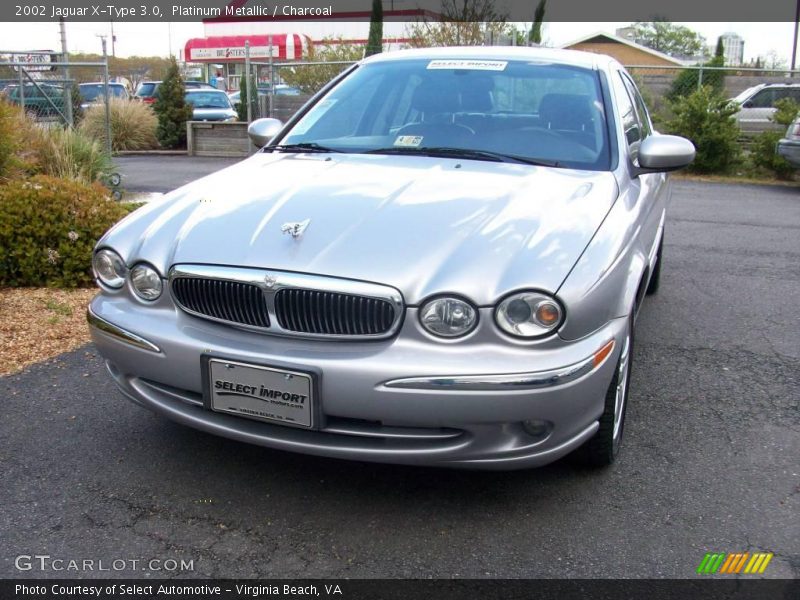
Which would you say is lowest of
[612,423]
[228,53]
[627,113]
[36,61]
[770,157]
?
[770,157]

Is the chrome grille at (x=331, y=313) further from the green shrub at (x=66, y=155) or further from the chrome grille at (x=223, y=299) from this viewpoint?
the green shrub at (x=66, y=155)

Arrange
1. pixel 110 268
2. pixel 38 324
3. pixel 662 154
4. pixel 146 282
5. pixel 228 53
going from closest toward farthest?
pixel 146 282 → pixel 110 268 → pixel 662 154 → pixel 38 324 → pixel 228 53

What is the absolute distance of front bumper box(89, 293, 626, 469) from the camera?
2545 millimetres

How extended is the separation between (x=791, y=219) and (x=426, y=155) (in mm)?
7552

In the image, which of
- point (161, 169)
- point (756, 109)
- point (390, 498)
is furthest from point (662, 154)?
point (756, 109)

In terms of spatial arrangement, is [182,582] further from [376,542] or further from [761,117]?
[761,117]

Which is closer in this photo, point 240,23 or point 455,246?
point 455,246

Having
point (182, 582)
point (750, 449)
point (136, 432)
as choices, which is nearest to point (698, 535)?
point (750, 449)

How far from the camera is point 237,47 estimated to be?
42.6m

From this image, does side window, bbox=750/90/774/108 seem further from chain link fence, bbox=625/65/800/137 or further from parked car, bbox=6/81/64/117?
parked car, bbox=6/81/64/117

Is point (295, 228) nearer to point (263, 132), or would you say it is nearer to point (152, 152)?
point (263, 132)

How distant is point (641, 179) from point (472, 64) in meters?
1.06

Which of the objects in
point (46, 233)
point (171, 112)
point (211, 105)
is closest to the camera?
point (46, 233)

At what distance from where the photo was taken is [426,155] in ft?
12.3
